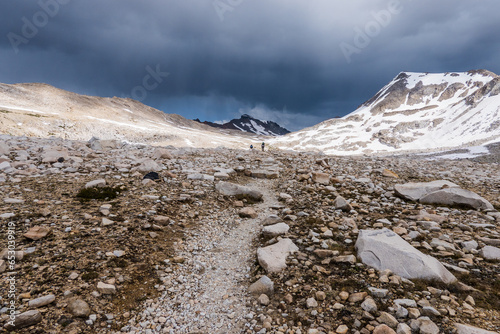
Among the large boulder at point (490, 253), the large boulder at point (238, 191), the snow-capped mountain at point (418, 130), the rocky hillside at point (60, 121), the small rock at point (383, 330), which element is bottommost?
the small rock at point (383, 330)

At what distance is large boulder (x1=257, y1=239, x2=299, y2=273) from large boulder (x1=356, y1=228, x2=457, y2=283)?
1.59 metres

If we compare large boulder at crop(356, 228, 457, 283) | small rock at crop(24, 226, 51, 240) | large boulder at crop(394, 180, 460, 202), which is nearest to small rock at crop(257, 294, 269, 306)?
large boulder at crop(356, 228, 457, 283)

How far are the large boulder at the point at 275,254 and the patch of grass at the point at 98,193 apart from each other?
5393 millimetres

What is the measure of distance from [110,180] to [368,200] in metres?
10.0

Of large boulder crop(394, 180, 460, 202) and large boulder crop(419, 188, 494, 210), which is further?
large boulder crop(394, 180, 460, 202)

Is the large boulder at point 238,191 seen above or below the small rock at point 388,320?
above

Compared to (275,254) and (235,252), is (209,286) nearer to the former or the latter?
(235,252)

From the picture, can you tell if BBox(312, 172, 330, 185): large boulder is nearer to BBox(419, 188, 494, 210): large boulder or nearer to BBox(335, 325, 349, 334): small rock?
BBox(419, 188, 494, 210): large boulder

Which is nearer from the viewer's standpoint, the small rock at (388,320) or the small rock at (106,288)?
the small rock at (388,320)

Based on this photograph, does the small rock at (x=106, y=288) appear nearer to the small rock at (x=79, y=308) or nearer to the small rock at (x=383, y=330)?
the small rock at (x=79, y=308)

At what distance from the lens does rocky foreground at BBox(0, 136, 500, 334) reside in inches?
145

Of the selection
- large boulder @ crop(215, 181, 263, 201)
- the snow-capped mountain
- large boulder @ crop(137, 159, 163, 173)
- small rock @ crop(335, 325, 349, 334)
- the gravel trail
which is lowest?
→ the gravel trail

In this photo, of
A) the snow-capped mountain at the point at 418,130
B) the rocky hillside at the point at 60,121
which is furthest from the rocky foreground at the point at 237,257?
the snow-capped mountain at the point at 418,130
